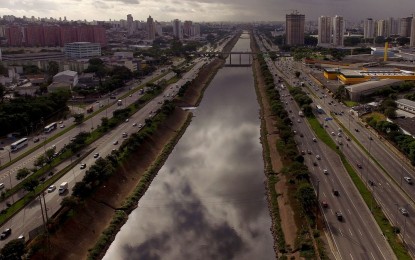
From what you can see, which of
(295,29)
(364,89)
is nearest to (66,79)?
(364,89)

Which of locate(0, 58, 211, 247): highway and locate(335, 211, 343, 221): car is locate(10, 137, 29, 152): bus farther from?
locate(335, 211, 343, 221): car

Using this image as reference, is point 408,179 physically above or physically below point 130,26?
below

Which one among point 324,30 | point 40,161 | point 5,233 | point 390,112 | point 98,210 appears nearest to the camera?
point 5,233

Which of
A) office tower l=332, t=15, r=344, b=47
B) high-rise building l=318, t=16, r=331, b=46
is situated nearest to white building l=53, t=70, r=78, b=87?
office tower l=332, t=15, r=344, b=47

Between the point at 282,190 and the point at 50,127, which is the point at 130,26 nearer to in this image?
the point at 50,127

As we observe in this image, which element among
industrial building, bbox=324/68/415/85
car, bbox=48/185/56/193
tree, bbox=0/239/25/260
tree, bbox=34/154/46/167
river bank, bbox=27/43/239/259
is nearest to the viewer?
tree, bbox=0/239/25/260

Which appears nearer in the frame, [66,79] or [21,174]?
[21,174]
